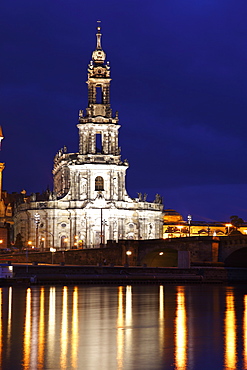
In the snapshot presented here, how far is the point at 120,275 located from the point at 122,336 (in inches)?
2321

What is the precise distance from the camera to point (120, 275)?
88438 mm

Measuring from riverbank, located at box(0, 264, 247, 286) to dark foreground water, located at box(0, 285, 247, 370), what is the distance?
3452cm

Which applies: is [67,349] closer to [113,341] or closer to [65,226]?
[113,341]

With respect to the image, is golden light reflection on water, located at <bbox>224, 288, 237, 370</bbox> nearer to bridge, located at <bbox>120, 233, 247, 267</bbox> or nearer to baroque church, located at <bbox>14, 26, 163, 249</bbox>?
bridge, located at <bbox>120, 233, 247, 267</bbox>

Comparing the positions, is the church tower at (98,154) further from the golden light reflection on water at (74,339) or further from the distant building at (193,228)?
the golden light reflection on water at (74,339)

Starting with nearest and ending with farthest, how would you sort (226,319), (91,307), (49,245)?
(226,319)
(91,307)
(49,245)

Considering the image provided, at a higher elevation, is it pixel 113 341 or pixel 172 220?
pixel 172 220

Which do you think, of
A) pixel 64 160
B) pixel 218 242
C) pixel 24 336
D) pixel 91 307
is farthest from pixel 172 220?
pixel 24 336

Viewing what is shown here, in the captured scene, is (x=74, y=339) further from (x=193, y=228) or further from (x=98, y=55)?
(x=193, y=228)

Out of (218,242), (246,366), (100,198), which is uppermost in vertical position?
(100,198)

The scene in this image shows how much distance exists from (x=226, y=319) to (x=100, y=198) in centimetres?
9759

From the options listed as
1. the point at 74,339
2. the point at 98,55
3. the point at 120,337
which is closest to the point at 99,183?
the point at 98,55

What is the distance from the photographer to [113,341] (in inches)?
1107

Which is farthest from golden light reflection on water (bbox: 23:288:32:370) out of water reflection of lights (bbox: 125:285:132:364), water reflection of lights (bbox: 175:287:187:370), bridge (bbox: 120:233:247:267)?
bridge (bbox: 120:233:247:267)
